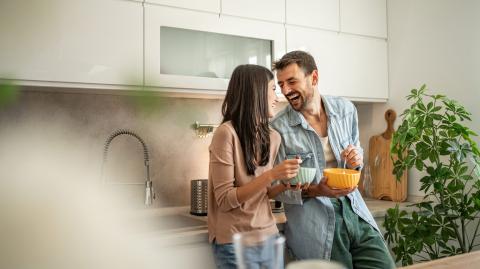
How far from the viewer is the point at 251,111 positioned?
55.4 inches

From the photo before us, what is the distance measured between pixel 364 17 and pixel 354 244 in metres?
1.51

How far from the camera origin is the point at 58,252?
0.53 metres

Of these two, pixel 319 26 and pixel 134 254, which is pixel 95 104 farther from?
pixel 319 26

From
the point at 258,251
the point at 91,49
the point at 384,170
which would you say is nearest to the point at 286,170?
the point at 258,251

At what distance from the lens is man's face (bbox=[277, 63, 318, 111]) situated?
1605 millimetres

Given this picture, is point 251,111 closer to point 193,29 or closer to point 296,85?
point 296,85

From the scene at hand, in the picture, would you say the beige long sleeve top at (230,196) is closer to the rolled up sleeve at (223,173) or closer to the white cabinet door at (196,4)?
the rolled up sleeve at (223,173)

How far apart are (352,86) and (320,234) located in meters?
1.21

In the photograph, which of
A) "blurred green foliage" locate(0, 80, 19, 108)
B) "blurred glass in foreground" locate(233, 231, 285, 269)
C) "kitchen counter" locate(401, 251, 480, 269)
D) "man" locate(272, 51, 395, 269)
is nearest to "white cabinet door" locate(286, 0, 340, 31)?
"man" locate(272, 51, 395, 269)

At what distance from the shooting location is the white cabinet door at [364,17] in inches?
98.7

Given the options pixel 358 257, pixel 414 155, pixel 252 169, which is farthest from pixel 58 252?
pixel 414 155

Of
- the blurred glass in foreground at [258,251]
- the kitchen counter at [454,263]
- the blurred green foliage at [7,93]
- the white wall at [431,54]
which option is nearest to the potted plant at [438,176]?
the white wall at [431,54]

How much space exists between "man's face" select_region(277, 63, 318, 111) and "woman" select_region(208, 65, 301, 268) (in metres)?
0.16

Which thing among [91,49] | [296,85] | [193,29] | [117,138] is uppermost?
[193,29]
